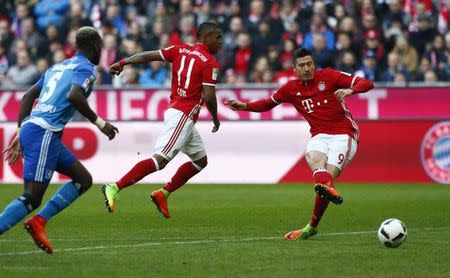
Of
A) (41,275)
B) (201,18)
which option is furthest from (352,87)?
(201,18)

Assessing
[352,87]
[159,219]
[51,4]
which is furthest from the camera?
[51,4]

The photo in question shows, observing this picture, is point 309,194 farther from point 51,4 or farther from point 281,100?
point 51,4

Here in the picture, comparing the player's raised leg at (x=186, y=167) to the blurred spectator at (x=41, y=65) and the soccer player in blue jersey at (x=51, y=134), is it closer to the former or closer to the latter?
the soccer player in blue jersey at (x=51, y=134)

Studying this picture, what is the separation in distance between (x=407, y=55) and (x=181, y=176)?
9.40m

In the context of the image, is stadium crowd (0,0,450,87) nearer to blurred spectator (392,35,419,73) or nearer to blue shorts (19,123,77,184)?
blurred spectator (392,35,419,73)

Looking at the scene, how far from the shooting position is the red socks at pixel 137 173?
13.2 meters

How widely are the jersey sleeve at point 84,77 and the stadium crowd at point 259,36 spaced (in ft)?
40.0

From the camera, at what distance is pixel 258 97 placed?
2127 centimetres

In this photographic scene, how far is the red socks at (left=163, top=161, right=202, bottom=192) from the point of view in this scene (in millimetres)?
14000

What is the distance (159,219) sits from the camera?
47.3 feet

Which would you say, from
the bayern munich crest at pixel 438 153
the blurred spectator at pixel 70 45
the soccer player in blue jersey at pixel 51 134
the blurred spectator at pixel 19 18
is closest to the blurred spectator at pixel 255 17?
the blurred spectator at pixel 70 45

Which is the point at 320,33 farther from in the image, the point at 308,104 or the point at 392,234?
the point at 392,234

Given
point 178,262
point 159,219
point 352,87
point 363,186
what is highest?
point 352,87

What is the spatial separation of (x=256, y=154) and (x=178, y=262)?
11.0 m
